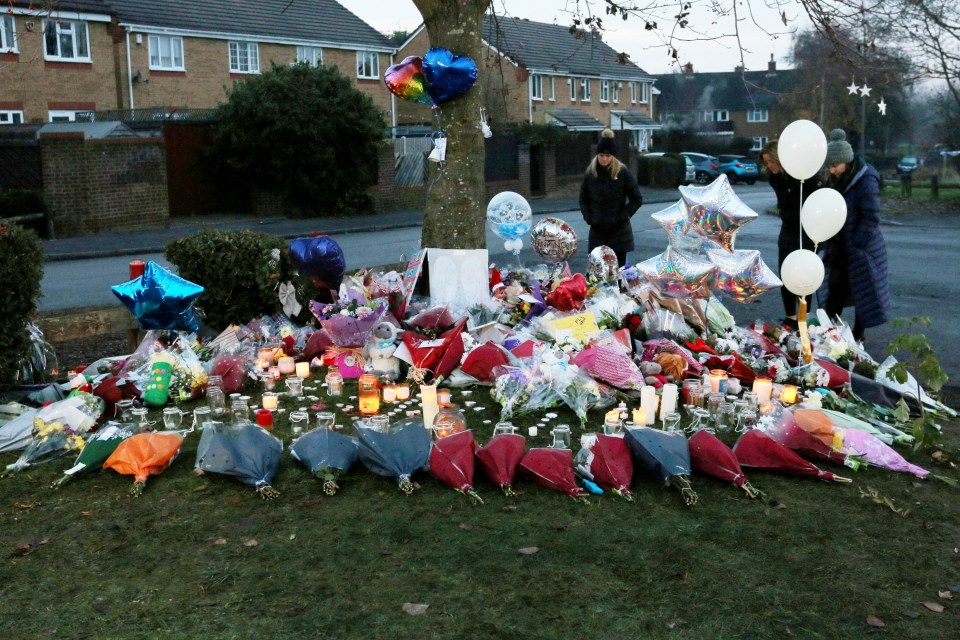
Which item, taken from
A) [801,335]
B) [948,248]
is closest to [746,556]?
[801,335]

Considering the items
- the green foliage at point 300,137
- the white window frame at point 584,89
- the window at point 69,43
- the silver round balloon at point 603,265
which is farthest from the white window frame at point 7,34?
the white window frame at point 584,89

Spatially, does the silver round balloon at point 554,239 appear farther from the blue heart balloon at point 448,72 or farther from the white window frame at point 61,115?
the white window frame at point 61,115

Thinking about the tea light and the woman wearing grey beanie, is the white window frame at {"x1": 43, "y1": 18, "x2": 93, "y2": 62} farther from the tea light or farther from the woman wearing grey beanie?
the woman wearing grey beanie

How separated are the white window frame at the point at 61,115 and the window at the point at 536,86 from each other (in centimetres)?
2307

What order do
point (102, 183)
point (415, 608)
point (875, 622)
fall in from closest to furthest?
point (875, 622) < point (415, 608) < point (102, 183)

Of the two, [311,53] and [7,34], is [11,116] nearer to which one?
[7,34]

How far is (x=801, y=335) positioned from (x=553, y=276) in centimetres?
233

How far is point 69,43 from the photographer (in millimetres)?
27875

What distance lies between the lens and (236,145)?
23516 mm

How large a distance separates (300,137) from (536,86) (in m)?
25.0

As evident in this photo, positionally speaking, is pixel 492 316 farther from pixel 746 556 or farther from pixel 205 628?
pixel 205 628

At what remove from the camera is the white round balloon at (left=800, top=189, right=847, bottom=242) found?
6.75 meters

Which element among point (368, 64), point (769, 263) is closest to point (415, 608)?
point (769, 263)

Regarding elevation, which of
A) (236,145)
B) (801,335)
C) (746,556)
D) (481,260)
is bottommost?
(746,556)
